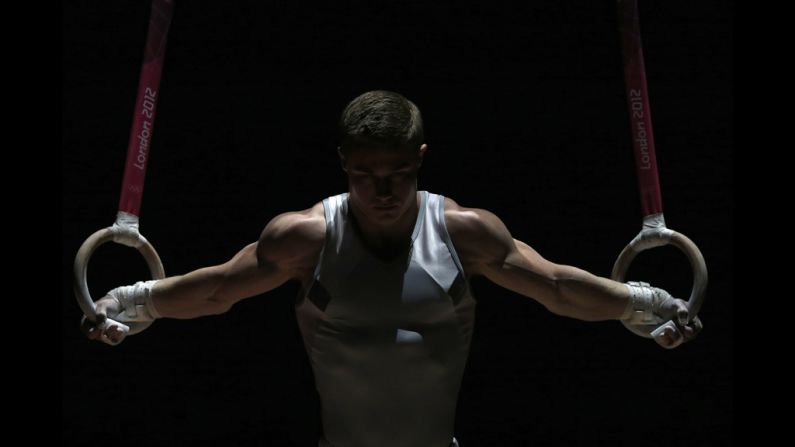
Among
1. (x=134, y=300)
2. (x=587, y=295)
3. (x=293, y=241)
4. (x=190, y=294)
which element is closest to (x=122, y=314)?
(x=134, y=300)

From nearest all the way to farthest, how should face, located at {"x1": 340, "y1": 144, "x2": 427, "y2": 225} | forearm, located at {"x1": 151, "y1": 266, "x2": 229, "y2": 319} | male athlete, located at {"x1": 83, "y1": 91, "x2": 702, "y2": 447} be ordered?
face, located at {"x1": 340, "y1": 144, "x2": 427, "y2": 225} → male athlete, located at {"x1": 83, "y1": 91, "x2": 702, "y2": 447} → forearm, located at {"x1": 151, "y1": 266, "x2": 229, "y2": 319}

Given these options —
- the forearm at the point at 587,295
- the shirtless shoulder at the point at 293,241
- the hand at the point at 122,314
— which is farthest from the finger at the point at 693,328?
the hand at the point at 122,314

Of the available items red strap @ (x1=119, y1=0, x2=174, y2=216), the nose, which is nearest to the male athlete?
the nose

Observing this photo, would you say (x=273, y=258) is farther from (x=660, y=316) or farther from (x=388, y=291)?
(x=660, y=316)

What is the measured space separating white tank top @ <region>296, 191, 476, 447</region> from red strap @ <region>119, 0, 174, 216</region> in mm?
499

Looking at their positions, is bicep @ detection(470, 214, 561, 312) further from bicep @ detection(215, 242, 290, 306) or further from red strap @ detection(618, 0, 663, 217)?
bicep @ detection(215, 242, 290, 306)

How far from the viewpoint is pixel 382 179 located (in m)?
3.07

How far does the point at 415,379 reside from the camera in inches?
125

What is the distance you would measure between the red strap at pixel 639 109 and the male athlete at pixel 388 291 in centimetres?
24

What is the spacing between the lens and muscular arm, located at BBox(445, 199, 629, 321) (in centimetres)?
321

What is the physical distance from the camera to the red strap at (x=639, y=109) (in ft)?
10.8

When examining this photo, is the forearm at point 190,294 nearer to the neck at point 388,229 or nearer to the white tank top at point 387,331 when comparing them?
the white tank top at point 387,331

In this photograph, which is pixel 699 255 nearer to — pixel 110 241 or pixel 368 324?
pixel 368 324

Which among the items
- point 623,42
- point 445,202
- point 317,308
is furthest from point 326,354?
point 623,42
